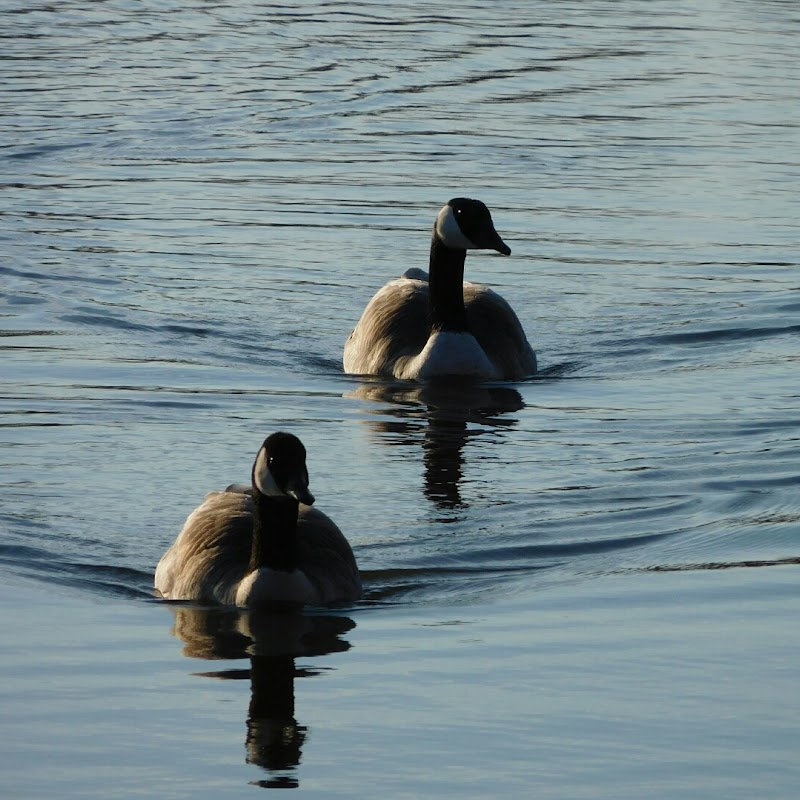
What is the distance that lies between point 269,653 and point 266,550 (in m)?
0.82

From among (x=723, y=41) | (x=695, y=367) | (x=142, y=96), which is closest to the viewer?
(x=695, y=367)

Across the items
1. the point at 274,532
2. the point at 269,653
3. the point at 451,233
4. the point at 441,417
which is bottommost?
the point at 441,417

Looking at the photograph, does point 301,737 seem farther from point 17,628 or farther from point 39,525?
point 39,525

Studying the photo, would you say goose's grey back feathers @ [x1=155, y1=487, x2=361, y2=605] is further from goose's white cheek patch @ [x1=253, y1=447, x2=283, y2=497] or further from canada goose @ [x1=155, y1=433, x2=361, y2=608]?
goose's white cheek patch @ [x1=253, y1=447, x2=283, y2=497]

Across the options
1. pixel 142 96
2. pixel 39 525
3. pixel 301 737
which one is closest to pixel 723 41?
pixel 142 96

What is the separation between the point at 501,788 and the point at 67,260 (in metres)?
14.3

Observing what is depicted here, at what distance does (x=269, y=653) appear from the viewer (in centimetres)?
969

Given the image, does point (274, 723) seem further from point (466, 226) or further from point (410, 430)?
point (466, 226)

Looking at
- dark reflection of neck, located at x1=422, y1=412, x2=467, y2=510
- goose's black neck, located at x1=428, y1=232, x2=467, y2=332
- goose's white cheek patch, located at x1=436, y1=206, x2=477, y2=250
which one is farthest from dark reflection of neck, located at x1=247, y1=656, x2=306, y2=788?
goose's white cheek patch, located at x1=436, y1=206, x2=477, y2=250

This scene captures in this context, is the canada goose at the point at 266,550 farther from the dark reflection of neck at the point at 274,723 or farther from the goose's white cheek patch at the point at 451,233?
the goose's white cheek patch at the point at 451,233

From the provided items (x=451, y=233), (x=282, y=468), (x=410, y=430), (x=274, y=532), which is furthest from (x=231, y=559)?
(x=451, y=233)

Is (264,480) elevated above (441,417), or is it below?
above

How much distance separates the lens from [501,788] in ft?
25.1

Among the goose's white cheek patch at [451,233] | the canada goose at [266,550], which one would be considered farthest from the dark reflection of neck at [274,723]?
the goose's white cheek patch at [451,233]
